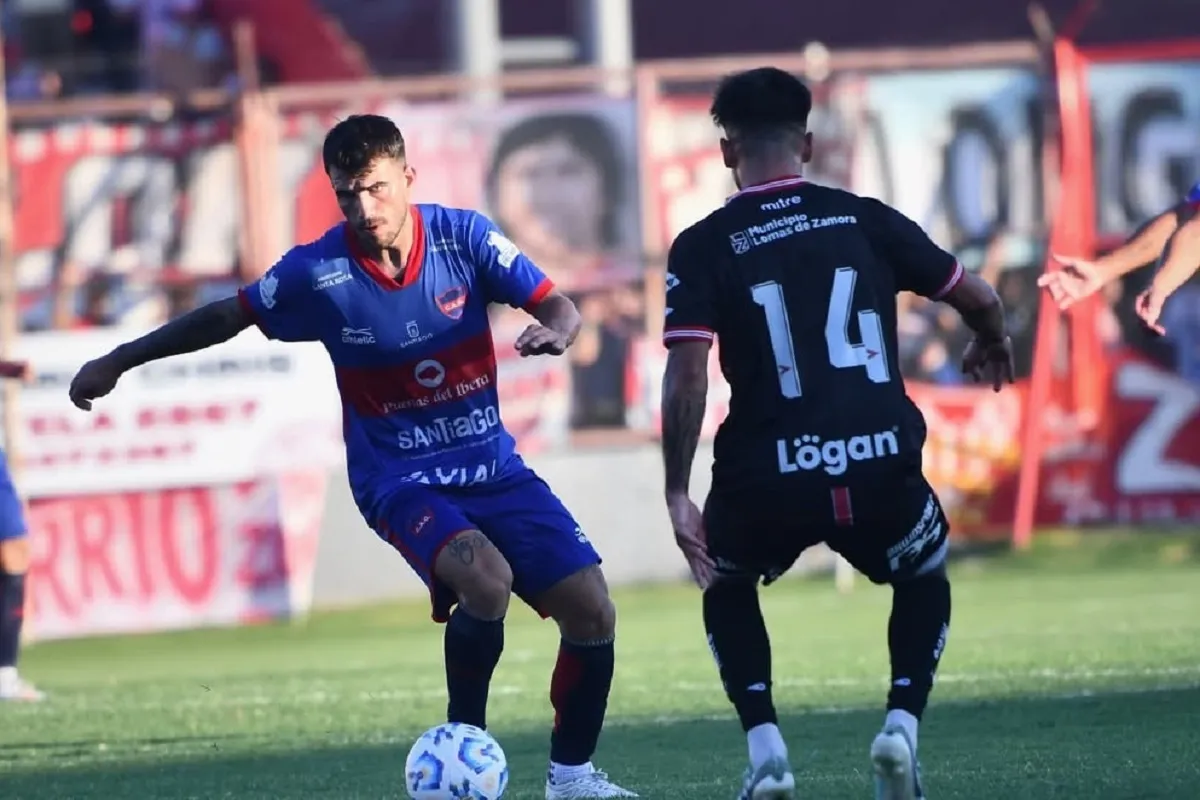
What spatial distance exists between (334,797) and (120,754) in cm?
194

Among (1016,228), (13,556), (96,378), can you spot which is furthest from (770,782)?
(1016,228)

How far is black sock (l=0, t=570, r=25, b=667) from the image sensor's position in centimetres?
1165

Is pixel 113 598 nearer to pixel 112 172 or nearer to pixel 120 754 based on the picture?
pixel 112 172

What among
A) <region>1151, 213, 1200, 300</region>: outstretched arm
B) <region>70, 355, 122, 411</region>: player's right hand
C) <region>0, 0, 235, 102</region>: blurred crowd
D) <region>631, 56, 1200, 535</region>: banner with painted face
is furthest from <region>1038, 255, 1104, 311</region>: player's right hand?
<region>0, 0, 235, 102</region>: blurred crowd

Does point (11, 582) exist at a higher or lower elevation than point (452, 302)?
lower

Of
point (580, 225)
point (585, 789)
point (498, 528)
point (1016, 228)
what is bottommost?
point (585, 789)

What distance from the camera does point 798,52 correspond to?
25.9m

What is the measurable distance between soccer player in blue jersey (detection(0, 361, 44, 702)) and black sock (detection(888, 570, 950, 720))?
650 cm

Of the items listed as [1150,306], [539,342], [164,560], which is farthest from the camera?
[164,560]

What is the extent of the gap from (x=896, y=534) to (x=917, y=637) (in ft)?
0.96

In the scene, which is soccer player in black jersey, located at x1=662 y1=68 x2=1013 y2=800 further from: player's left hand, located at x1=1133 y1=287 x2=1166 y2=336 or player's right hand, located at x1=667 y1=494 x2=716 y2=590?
player's left hand, located at x1=1133 y1=287 x2=1166 y2=336

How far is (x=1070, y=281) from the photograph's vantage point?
24.0 feet

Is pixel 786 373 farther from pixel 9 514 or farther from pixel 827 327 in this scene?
pixel 9 514

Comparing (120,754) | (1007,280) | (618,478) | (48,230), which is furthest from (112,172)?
(120,754)
